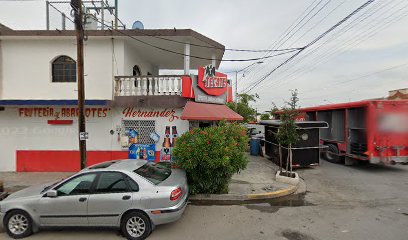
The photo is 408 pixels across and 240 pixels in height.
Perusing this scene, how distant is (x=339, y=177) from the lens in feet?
31.7

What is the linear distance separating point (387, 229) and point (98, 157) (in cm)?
975

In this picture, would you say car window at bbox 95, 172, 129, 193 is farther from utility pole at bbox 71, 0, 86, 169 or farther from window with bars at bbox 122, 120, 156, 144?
window with bars at bbox 122, 120, 156, 144

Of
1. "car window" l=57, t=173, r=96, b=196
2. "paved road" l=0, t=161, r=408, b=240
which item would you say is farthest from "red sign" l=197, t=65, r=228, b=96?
"car window" l=57, t=173, r=96, b=196

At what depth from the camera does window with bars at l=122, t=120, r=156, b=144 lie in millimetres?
9906

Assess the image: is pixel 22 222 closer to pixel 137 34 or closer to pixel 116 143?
pixel 116 143

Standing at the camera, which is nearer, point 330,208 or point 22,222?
point 22,222

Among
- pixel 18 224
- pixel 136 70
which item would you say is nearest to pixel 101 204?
pixel 18 224

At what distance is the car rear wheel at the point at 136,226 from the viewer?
4773 millimetres

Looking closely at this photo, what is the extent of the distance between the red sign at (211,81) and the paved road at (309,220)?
5328 millimetres

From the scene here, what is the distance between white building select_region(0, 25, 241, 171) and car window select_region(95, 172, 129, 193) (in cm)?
485

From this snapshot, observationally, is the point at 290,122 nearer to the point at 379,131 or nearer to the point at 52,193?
the point at 379,131

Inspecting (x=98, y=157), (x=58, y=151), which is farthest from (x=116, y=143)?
(x=58, y=151)

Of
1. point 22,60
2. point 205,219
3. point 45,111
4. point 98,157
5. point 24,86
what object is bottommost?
point 205,219

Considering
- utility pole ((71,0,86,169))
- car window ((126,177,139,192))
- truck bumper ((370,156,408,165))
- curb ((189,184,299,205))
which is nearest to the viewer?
Result: car window ((126,177,139,192))
